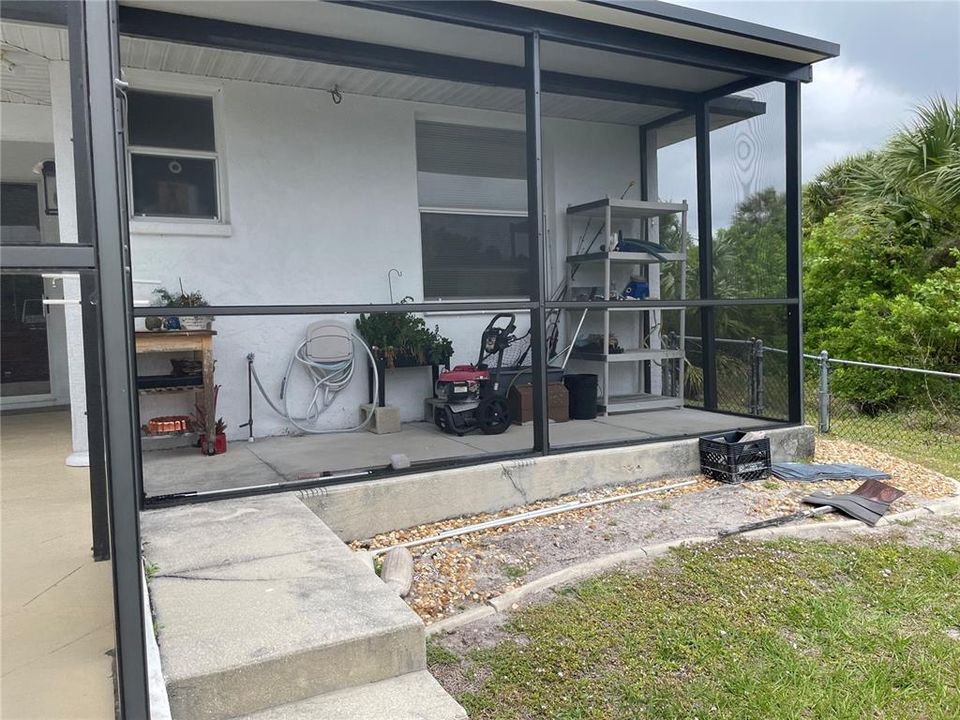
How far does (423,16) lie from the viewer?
157 inches

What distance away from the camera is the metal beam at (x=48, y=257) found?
4.91ft

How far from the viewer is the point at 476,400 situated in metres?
5.46

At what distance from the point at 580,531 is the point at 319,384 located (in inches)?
101

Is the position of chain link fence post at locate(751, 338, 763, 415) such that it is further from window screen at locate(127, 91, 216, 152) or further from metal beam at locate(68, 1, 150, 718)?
metal beam at locate(68, 1, 150, 718)

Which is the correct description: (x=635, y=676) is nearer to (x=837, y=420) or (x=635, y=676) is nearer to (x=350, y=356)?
(x=350, y=356)

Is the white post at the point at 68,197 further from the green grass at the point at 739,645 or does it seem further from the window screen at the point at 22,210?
the green grass at the point at 739,645

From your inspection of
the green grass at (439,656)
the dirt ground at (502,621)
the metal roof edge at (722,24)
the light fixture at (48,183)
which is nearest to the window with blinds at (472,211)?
the metal roof edge at (722,24)

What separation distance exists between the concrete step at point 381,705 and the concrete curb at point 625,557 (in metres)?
0.67

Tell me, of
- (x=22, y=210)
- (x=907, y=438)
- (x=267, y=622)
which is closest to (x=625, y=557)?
(x=267, y=622)

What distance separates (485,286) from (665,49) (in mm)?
2446

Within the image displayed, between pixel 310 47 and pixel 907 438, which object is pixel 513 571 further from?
pixel 907 438

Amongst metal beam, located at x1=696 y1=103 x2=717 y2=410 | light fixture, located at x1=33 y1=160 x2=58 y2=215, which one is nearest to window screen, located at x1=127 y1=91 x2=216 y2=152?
light fixture, located at x1=33 y1=160 x2=58 y2=215

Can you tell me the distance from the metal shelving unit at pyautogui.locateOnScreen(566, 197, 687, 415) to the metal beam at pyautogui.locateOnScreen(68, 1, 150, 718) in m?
4.80

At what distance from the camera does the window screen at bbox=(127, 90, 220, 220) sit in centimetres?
494
